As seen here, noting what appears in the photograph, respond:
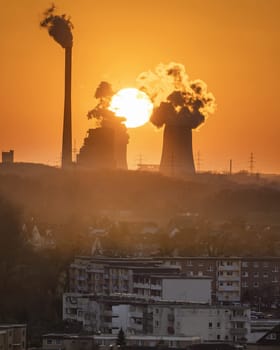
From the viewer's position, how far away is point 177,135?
104 m

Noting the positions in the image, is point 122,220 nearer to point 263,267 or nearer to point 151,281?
point 263,267

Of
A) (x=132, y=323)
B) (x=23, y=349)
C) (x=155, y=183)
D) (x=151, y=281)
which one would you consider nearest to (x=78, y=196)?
(x=155, y=183)

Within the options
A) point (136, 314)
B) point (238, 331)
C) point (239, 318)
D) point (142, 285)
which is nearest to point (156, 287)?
point (142, 285)

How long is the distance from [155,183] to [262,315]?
5382 cm

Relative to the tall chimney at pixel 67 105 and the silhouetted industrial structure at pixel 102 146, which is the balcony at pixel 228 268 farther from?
the silhouetted industrial structure at pixel 102 146

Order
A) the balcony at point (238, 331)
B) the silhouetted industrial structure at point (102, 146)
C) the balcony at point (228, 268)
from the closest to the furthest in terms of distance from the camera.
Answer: the balcony at point (238, 331)
the balcony at point (228, 268)
the silhouetted industrial structure at point (102, 146)

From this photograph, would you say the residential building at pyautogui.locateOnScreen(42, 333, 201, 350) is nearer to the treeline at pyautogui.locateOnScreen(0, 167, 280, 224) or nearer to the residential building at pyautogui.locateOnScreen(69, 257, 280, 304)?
the residential building at pyautogui.locateOnScreen(69, 257, 280, 304)

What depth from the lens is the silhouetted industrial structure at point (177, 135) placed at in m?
101

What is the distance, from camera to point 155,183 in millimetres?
105750

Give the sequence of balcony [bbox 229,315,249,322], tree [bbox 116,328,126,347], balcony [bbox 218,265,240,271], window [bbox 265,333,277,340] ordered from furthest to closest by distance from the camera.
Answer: balcony [bbox 218,265,240,271], balcony [bbox 229,315,249,322], window [bbox 265,333,277,340], tree [bbox 116,328,126,347]

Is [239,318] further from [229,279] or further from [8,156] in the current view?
[8,156]

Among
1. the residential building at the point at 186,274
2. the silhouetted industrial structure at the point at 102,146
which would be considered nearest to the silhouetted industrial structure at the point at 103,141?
the silhouetted industrial structure at the point at 102,146

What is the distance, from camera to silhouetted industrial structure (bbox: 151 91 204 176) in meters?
101

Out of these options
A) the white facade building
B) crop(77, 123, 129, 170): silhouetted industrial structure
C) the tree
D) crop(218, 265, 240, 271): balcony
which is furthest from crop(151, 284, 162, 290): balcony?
crop(77, 123, 129, 170): silhouetted industrial structure
